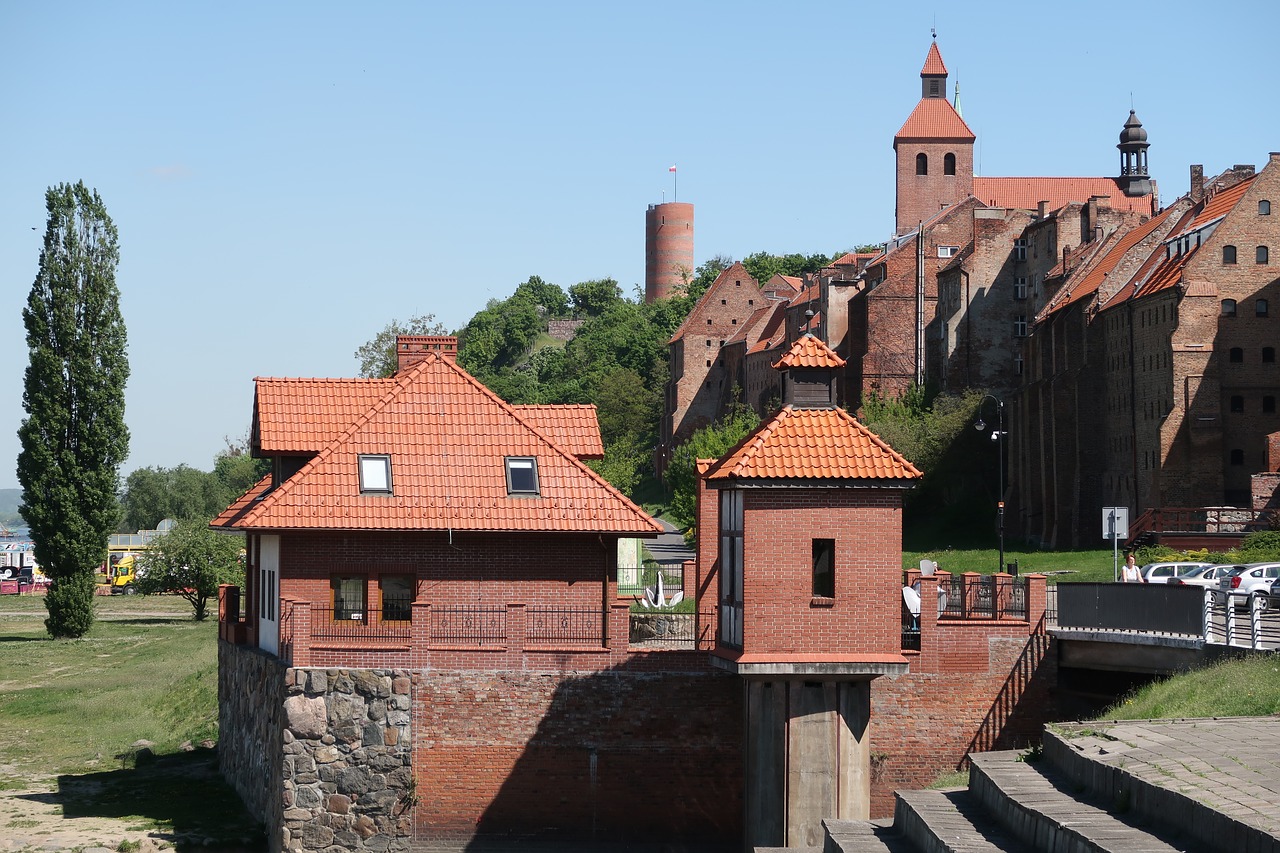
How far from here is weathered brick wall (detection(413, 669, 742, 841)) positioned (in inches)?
1177

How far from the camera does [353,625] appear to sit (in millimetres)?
30969

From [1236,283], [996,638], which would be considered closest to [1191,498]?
[1236,283]

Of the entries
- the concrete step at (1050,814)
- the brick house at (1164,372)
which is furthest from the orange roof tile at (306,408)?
the brick house at (1164,372)

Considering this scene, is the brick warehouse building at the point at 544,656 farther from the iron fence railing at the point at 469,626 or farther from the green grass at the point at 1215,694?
the green grass at the point at 1215,694

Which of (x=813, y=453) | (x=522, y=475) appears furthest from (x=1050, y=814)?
(x=522, y=475)

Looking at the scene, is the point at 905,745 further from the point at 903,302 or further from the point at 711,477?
the point at 903,302

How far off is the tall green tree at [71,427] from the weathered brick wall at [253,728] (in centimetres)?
3112

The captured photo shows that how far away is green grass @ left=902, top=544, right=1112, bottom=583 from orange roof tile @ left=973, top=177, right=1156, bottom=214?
197 feet

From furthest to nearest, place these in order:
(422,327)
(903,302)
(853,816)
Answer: (422,327) → (903,302) → (853,816)

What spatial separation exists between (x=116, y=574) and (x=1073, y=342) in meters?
66.0

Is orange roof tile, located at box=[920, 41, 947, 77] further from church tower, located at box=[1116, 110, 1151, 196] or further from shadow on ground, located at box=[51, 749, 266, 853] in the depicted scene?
shadow on ground, located at box=[51, 749, 266, 853]

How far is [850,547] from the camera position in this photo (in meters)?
28.1

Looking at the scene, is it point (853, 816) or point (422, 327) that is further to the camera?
point (422, 327)

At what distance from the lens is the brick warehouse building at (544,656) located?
28047mm
